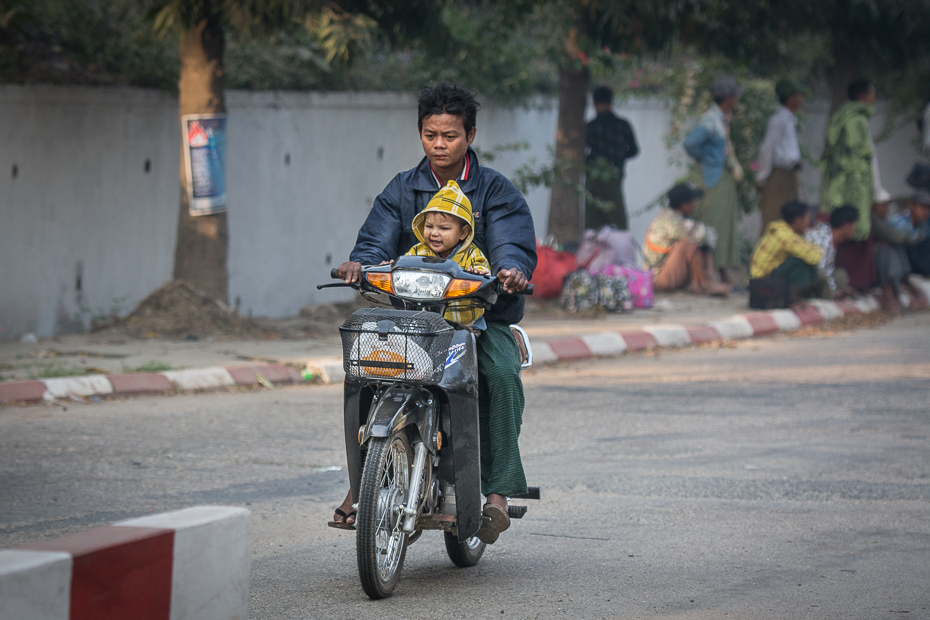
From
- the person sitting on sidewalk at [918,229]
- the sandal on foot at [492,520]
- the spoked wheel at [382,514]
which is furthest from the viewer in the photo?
the person sitting on sidewalk at [918,229]

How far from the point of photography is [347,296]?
13.7m

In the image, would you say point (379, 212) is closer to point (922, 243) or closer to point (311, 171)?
point (311, 171)

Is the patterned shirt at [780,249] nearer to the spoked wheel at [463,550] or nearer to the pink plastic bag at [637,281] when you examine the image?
the pink plastic bag at [637,281]

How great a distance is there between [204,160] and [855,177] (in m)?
7.80

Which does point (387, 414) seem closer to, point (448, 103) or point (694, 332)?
point (448, 103)

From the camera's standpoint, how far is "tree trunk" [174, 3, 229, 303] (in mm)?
10406

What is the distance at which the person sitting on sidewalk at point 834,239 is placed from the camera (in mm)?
13250

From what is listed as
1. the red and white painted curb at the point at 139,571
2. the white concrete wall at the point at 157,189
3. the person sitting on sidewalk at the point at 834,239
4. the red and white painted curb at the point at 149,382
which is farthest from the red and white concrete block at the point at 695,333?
the red and white painted curb at the point at 139,571

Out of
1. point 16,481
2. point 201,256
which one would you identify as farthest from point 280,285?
point 16,481

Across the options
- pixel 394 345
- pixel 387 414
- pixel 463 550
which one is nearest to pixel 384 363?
pixel 394 345

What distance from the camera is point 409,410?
13.6ft

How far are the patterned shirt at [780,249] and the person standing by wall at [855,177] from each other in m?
1.15

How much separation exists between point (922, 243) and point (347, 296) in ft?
23.2

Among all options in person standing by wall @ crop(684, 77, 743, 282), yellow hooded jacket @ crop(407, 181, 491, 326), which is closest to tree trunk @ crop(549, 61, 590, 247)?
person standing by wall @ crop(684, 77, 743, 282)
